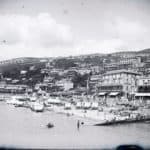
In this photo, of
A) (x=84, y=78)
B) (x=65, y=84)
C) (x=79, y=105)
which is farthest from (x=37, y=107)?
(x=84, y=78)

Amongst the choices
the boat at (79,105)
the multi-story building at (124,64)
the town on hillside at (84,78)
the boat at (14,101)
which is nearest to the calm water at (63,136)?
the boat at (14,101)

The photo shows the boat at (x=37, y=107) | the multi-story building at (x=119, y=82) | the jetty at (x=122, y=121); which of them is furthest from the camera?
the boat at (x=37, y=107)


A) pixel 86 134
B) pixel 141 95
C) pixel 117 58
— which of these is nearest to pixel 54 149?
pixel 86 134

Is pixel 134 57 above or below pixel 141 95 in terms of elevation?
above

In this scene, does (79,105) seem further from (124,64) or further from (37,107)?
(124,64)

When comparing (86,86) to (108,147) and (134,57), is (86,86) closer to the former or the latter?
(134,57)

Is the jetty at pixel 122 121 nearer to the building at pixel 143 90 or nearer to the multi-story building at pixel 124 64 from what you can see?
the building at pixel 143 90

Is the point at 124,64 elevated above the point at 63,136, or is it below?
above

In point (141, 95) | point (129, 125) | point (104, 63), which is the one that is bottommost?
point (129, 125)

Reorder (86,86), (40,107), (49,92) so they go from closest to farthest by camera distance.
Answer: (86,86) < (49,92) < (40,107)
